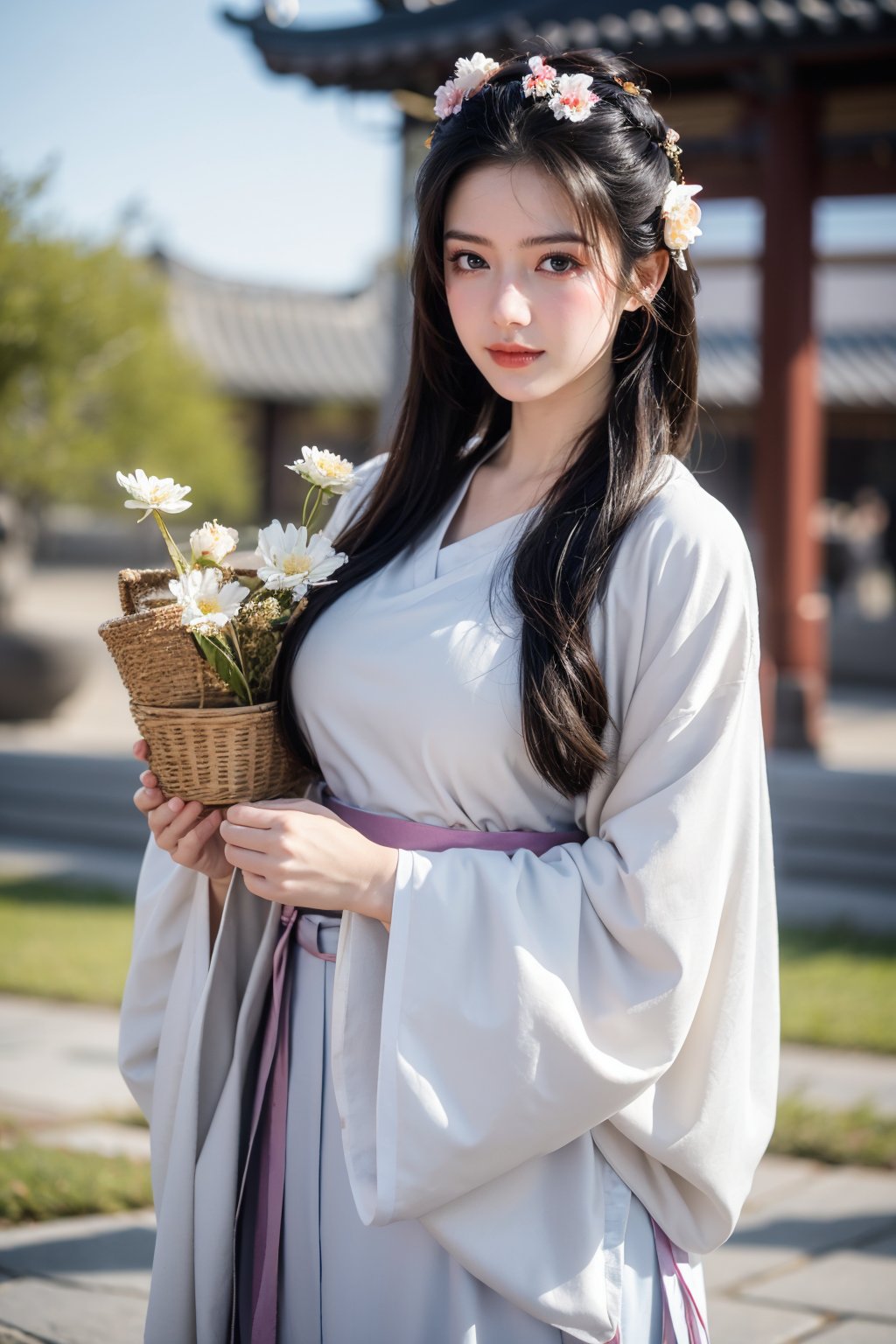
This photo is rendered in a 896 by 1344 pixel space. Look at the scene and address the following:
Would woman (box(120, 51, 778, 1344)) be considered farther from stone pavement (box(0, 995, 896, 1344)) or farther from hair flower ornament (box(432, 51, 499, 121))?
stone pavement (box(0, 995, 896, 1344))

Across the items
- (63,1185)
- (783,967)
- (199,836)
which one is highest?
(199,836)

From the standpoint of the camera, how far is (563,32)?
251 inches

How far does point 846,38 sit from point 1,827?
546 centimetres

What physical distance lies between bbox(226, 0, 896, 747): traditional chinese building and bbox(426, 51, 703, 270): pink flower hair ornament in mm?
4756

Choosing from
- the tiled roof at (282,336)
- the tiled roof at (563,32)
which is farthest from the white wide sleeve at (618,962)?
the tiled roof at (282,336)

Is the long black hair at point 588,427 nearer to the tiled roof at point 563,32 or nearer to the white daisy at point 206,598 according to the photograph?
the white daisy at point 206,598

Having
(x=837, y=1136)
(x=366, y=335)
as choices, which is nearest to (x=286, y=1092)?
(x=837, y=1136)

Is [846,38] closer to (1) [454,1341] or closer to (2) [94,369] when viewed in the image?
(2) [94,369]

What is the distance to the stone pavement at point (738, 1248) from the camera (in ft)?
8.27

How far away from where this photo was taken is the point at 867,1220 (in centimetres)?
309

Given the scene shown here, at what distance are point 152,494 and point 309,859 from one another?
1.58 feet

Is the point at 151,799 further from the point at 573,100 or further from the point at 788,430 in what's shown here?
the point at 788,430

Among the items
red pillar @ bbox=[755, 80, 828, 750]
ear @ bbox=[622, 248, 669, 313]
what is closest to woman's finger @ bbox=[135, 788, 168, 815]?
ear @ bbox=[622, 248, 669, 313]

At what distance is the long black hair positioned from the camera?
159 cm
